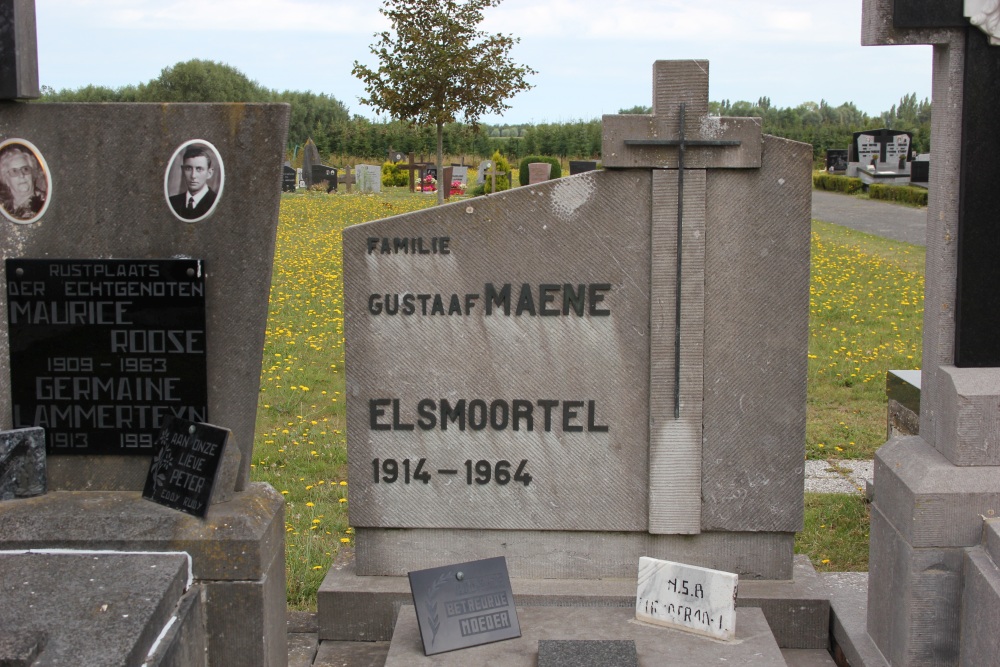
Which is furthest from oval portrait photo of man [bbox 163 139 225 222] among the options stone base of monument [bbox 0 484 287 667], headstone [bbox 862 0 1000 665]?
headstone [bbox 862 0 1000 665]

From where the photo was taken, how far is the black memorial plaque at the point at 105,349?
3365 millimetres

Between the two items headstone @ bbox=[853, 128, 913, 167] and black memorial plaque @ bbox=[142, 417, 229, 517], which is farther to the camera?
headstone @ bbox=[853, 128, 913, 167]

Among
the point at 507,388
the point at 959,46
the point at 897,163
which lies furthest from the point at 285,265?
the point at 897,163

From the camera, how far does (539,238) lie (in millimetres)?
3945

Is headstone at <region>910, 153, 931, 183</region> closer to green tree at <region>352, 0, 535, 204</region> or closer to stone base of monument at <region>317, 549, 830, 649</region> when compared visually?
green tree at <region>352, 0, 535, 204</region>

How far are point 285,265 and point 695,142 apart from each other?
11313 mm

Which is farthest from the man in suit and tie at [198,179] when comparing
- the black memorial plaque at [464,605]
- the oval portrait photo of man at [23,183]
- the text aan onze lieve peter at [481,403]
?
the black memorial plaque at [464,605]

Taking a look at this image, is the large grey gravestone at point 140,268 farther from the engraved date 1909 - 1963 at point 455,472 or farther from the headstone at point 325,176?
the headstone at point 325,176

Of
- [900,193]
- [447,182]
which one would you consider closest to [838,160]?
[900,193]

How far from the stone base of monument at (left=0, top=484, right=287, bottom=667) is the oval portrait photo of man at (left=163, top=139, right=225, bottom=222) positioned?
36.9 inches

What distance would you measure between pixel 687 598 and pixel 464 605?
0.70 metres

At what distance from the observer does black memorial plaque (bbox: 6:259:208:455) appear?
3.37m

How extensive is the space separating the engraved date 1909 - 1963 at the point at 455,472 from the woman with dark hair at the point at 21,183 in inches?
59.1

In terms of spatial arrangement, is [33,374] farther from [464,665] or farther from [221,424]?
[464,665]
